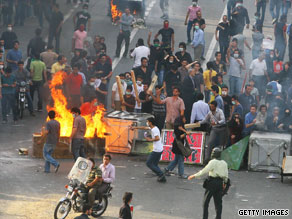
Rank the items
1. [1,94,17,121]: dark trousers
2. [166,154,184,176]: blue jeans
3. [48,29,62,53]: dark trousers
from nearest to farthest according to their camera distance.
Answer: [166,154,184,176]: blue jeans
[1,94,17,121]: dark trousers
[48,29,62,53]: dark trousers

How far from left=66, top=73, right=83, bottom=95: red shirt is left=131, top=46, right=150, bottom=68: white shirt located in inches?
101

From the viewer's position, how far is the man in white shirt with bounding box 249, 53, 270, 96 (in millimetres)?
24266

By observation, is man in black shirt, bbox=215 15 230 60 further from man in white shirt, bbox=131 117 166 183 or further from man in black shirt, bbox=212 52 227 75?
man in white shirt, bbox=131 117 166 183

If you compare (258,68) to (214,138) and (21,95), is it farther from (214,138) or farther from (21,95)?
(21,95)

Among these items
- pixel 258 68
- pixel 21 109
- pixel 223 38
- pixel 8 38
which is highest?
pixel 223 38

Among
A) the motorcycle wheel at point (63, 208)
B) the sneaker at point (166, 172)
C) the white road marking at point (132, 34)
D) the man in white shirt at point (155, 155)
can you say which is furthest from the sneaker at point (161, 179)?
the white road marking at point (132, 34)

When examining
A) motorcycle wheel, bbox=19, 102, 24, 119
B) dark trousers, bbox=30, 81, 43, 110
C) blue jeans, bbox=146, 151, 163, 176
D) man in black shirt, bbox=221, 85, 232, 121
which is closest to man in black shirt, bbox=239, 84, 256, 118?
man in black shirt, bbox=221, 85, 232, 121

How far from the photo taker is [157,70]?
24.6 meters

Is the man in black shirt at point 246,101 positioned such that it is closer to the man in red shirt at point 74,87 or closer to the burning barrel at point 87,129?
the burning barrel at point 87,129

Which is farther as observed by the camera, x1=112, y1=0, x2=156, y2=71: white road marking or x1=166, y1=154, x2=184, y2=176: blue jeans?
x1=112, y1=0, x2=156, y2=71: white road marking

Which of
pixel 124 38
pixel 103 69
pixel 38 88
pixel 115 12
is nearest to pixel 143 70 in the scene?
pixel 103 69

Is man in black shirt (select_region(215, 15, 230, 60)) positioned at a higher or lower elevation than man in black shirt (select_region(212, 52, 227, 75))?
higher

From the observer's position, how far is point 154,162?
18.4 metres

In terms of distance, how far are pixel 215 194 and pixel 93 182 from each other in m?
2.14
